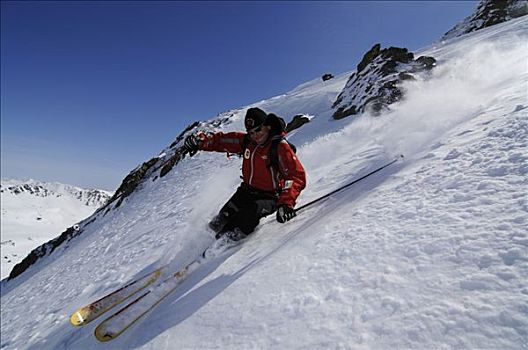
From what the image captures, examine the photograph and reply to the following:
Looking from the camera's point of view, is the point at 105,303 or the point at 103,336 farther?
the point at 105,303

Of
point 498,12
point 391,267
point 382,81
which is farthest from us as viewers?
point 498,12

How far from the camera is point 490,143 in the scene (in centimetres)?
351

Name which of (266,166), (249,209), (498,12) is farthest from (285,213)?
(498,12)

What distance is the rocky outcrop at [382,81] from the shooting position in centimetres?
1307

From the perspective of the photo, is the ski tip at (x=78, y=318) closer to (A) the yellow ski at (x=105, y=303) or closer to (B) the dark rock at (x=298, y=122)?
(A) the yellow ski at (x=105, y=303)

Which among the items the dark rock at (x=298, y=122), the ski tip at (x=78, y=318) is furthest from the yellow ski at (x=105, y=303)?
the dark rock at (x=298, y=122)

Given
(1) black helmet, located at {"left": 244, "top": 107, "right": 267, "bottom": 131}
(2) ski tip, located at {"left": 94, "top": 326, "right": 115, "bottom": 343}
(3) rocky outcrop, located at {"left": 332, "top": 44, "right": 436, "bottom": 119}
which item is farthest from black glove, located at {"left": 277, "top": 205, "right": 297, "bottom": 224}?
(3) rocky outcrop, located at {"left": 332, "top": 44, "right": 436, "bottom": 119}

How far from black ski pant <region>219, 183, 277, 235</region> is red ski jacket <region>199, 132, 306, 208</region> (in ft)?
0.43

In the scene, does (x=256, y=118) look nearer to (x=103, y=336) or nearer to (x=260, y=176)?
(x=260, y=176)

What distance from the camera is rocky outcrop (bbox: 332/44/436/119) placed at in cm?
1307

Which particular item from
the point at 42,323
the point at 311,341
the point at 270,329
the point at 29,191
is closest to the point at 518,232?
the point at 311,341

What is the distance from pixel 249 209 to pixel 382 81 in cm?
1245

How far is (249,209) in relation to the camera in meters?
4.91

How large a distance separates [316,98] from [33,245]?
264 ft
